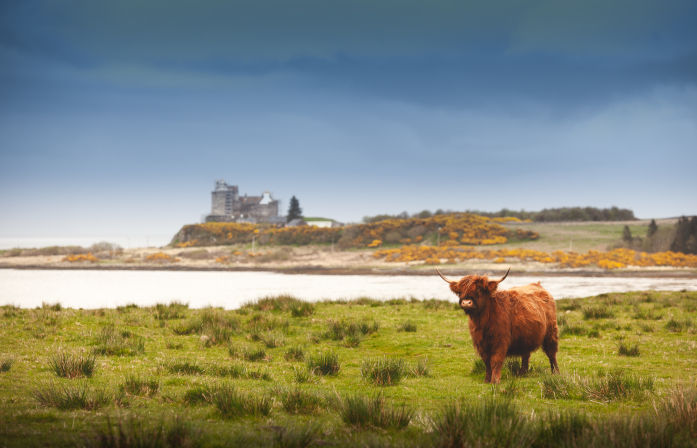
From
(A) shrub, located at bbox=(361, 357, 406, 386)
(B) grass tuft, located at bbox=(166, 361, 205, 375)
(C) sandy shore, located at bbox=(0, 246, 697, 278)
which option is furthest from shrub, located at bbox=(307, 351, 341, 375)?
(C) sandy shore, located at bbox=(0, 246, 697, 278)

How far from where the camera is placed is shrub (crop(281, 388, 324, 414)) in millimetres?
4805

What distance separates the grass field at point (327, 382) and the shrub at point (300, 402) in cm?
1

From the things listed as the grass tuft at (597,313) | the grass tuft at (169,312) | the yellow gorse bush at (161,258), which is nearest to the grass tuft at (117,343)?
the grass tuft at (169,312)

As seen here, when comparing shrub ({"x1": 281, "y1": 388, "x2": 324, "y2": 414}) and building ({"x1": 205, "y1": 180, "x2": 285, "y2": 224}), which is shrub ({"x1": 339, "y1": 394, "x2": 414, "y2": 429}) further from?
building ({"x1": 205, "y1": 180, "x2": 285, "y2": 224})

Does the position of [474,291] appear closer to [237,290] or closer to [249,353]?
[249,353]

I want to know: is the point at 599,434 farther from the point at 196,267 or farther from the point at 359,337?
the point at 196,267

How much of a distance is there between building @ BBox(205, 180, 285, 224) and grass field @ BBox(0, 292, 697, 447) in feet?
410

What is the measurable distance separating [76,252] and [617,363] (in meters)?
87.4

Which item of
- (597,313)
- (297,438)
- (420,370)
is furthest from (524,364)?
(597,313)

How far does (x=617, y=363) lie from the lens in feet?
27.5

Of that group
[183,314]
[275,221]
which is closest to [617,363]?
[183,314]

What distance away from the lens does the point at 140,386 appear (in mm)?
5609

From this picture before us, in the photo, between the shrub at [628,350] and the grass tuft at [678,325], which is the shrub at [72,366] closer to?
the shrub at [628,350]

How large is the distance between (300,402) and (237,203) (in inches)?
5641
